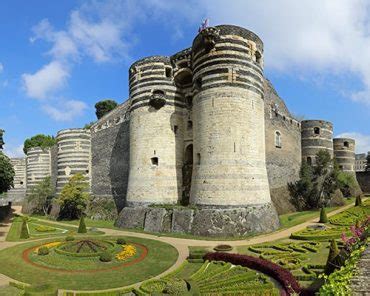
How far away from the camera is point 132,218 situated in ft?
100

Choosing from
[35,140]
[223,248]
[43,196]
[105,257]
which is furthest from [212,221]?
[35,140]

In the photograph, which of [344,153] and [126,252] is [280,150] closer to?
[344,153]

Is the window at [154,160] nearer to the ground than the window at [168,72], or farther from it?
nearer to the ground

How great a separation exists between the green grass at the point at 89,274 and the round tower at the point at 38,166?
33004 mm

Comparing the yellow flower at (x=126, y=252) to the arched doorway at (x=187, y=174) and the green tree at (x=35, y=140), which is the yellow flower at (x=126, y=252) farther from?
the green tree at (x=35, y=140)

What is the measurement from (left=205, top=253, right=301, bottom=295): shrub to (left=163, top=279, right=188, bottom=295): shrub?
398cm

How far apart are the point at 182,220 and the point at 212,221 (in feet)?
9.39

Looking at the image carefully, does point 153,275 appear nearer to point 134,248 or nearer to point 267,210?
point 134,248

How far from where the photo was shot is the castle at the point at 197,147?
26203 millimetres

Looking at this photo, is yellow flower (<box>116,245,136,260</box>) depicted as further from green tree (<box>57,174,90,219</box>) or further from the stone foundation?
green tree (<box>57,174,90,219</box>)

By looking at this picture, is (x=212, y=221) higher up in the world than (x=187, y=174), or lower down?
lower down

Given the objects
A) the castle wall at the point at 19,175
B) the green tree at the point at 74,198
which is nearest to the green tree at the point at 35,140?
the castle wall at the point at 19,175

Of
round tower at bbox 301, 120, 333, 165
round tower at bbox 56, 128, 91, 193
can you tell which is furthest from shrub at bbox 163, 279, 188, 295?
round tower at bbox 301, 120, 333, 165

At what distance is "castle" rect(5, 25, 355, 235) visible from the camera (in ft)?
86.0
